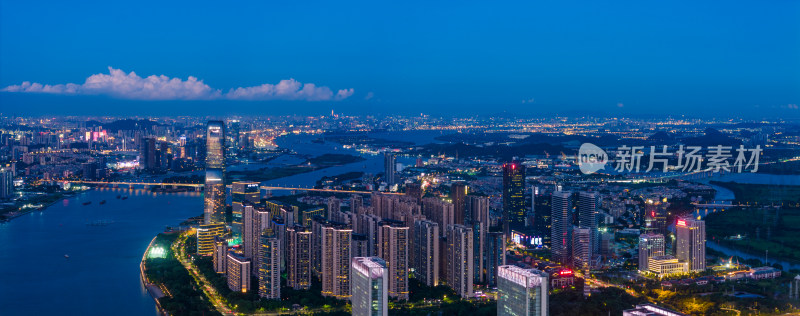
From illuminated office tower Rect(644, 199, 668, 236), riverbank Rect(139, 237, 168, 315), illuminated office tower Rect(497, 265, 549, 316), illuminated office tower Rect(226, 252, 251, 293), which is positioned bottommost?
riverbank Rect(139, 237, 168, 315)

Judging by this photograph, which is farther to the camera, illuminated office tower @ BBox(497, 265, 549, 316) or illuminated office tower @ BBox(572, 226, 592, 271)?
illuminated office tower @ BBox(572, 226, 592, 271)

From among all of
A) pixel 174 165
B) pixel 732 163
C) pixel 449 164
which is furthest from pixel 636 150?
pixel 174 165

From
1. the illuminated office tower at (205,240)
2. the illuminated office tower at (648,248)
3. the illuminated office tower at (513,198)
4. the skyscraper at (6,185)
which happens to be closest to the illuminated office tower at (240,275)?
the illuminated office tower at (205,240)

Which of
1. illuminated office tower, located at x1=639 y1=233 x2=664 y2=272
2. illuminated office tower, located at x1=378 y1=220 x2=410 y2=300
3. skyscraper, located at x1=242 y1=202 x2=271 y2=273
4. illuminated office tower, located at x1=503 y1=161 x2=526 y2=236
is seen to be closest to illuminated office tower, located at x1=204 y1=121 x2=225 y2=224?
skyscraper, located at x1=242 y1=202 x2=271 y2=273

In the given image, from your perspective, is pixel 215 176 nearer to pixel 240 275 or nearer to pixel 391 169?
pixel 240 275

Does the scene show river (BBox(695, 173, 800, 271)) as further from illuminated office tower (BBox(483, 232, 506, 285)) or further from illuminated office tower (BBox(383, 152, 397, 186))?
illuminated office tower (BBox(383, 152, 397, 186))

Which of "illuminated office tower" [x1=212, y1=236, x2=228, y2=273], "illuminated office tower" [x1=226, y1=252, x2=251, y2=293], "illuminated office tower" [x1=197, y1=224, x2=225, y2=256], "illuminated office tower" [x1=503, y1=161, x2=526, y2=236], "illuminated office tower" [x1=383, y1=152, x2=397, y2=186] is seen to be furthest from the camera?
"illuminated office tower" [x1=383, y1=152, x2=397, y2=186]

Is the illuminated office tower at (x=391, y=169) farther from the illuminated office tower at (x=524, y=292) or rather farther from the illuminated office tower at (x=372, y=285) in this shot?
the illuminated office tower at (x=524, y=292)
